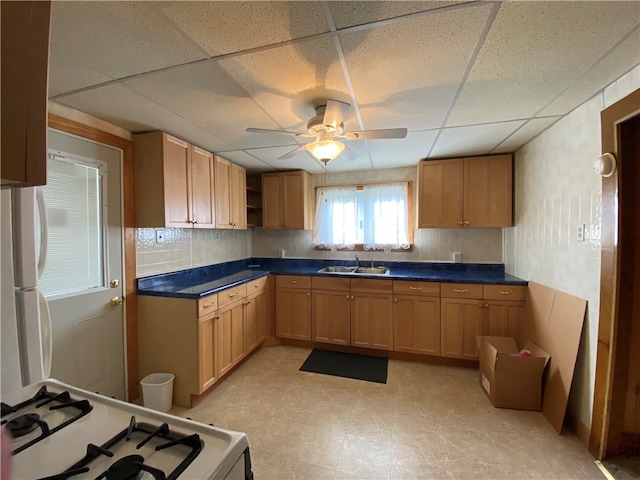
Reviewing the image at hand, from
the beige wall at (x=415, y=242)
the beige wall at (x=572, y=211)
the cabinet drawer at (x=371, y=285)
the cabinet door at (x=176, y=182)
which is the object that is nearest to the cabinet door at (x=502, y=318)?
the beige wall at (x=572, y=211)

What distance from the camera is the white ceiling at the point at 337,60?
1.05m

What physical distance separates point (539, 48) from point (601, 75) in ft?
1.92

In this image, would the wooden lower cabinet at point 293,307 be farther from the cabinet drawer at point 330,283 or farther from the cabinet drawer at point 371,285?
the cabinet drawer at point 371,285

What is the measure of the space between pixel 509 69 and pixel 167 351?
10.0 feet

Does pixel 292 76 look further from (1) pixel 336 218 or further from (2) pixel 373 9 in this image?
(1) pixel 336 218

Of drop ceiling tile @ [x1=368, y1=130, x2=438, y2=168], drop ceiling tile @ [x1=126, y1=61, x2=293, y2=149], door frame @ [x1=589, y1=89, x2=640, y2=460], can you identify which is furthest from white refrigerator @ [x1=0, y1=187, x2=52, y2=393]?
door frame @ [x1=589, y1=89, x2=640, y2=460]

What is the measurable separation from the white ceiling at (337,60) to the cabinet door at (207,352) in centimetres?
162

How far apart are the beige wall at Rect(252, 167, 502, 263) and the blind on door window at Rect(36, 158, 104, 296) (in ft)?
7.21

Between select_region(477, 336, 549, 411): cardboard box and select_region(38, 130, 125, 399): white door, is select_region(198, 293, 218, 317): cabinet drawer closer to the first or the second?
select_region(38, 130, 125, 399): white door

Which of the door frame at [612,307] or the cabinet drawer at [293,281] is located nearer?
the door frame at [612,307]

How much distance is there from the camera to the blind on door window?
1760 mm

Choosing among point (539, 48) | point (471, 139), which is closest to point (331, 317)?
point (471, 139)

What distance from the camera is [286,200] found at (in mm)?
3607

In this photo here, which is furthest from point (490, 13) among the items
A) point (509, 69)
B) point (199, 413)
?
point (199, 413)
